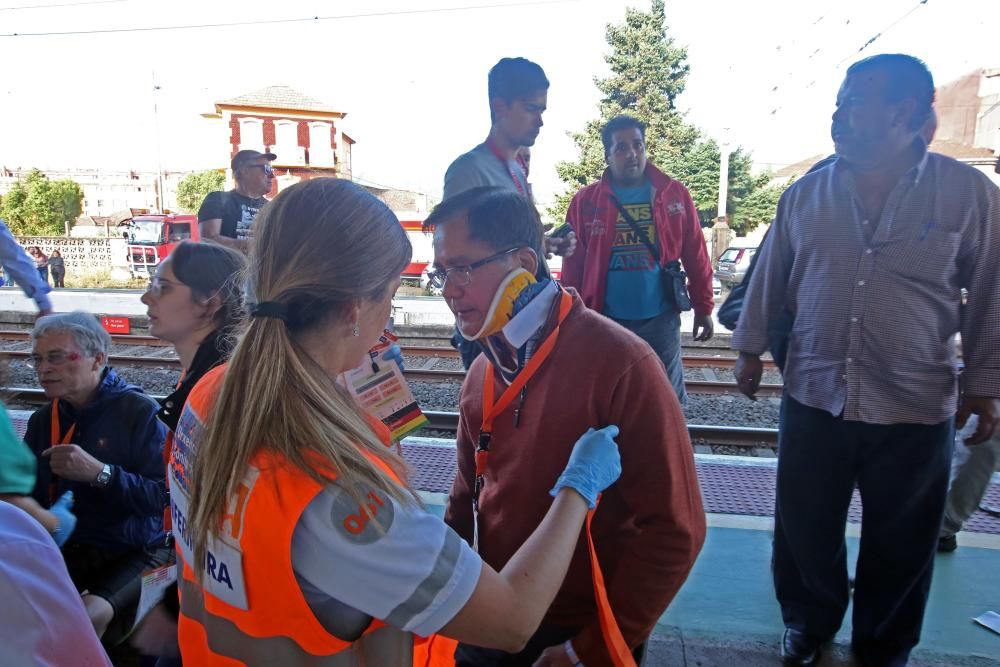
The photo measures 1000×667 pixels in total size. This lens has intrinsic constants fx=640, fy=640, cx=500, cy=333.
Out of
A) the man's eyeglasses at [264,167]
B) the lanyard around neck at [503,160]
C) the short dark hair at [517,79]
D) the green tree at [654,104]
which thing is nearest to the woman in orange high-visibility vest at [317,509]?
the lanyard around neck at [503,160]

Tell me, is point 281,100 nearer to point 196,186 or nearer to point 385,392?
point 196,186

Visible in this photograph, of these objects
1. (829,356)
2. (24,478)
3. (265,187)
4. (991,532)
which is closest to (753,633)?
(829,356)

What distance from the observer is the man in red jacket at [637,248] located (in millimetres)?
3766

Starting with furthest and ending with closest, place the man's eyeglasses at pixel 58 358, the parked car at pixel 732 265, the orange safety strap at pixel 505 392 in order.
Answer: the parked car at pixel 732 265
the man's eyeglasses at pixel 58 358
the orange safety strap at pixel 505 392

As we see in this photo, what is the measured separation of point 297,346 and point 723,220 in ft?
75.4

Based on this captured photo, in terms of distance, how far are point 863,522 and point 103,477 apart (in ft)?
9.41

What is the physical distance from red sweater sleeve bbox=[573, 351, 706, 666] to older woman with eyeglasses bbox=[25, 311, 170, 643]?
185 centimetres

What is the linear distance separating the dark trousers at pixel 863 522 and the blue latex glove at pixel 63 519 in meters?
2.66

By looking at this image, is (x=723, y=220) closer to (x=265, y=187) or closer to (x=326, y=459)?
(x=265, y=187)

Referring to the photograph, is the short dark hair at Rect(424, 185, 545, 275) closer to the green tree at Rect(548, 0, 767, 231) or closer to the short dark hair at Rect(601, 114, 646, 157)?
the short dark hair at Rect(601, 114, 646, 157)

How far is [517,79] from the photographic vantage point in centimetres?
334

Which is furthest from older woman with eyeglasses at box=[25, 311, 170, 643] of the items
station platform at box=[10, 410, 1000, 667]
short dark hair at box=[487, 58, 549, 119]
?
short dark hair at box=[487, 58, 549, 119]

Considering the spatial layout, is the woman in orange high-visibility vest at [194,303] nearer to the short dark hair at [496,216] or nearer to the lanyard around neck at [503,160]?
the short dark hair at [496,216]

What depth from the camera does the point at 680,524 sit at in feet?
5.25
